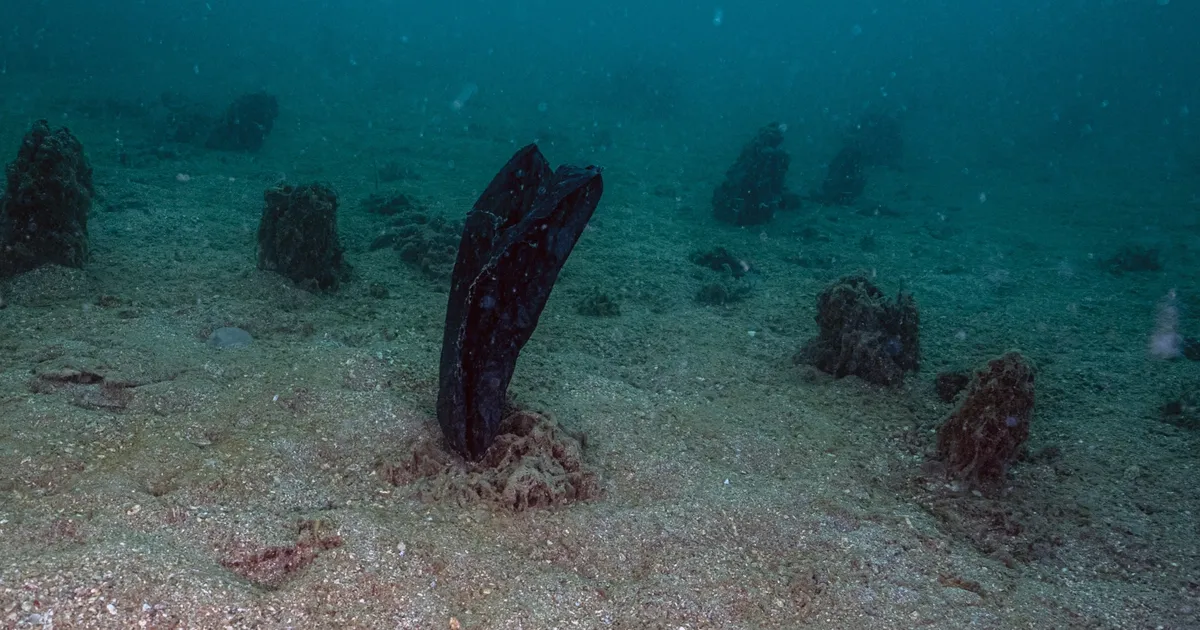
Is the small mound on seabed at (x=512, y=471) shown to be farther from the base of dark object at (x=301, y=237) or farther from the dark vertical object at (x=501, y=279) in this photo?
the base of dark object at (x=301, y=237)

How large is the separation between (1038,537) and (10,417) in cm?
792

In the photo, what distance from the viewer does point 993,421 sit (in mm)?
5395

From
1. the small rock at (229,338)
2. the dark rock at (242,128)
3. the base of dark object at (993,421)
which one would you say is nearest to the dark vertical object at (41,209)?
the small rock at (229,338)

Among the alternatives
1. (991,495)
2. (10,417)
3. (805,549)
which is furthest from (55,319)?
(991,495)

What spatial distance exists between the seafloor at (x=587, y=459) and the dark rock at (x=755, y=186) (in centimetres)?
507

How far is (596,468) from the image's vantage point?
536 cm

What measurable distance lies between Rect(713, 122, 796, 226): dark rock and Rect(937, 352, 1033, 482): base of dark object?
11.4m

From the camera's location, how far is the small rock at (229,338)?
671 centimetres

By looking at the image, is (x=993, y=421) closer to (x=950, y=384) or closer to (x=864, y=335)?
(x=950, y=384)

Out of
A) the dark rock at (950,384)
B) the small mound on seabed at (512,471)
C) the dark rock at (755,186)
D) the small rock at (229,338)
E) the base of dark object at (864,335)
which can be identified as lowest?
the small mound on seabed at (512,471)

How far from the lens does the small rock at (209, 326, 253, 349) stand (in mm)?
6711

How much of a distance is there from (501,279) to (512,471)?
154 cm

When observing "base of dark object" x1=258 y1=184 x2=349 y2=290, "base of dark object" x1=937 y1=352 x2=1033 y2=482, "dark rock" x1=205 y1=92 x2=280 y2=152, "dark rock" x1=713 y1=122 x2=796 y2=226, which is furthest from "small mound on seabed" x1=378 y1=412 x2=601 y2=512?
"dark rock" x1=205 y1=92 x2=280 y2=152

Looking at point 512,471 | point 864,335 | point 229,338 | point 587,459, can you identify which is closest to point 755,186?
point 864,335
